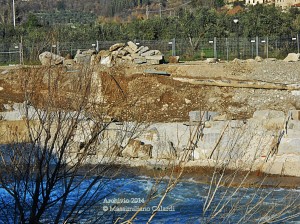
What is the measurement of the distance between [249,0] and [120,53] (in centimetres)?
6593

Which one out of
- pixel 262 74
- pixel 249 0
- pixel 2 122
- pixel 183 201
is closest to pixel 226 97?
pixel 262 74

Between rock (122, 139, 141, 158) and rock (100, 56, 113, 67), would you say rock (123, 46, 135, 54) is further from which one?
rock (122, 139, 141, 158)

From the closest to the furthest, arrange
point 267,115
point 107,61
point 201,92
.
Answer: point 267,115 < point 201,92 < point 107,61

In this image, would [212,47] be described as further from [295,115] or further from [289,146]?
[289,146]

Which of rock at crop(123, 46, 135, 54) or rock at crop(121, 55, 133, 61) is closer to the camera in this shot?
rock at crop(121, 55, 133, 61)

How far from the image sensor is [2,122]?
826 inches

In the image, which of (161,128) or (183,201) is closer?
(183,201)

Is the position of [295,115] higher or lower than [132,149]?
higher

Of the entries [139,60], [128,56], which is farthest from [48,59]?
[128,56]

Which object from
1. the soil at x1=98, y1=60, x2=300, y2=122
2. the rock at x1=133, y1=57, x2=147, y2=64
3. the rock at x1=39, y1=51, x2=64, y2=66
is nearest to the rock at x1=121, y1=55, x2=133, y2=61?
the rock at x1=133, y1=57, x2=147, y2=64

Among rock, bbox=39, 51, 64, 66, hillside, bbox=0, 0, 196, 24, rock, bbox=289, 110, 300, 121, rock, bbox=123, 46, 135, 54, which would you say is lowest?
rock, bbox=289, 110, 300, 121

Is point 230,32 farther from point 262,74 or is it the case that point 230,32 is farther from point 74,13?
point 74,13

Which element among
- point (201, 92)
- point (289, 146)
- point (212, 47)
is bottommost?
point (289, 146)

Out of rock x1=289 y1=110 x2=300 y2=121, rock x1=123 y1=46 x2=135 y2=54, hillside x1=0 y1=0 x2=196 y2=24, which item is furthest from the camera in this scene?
hillside x1=0 y1=0 x2=196 y2=24
